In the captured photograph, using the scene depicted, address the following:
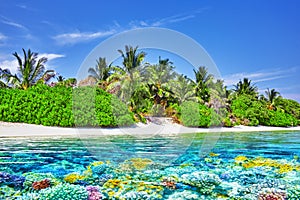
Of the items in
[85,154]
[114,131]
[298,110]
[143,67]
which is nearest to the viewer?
[85,154]

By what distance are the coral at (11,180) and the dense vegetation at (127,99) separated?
43.7 feet

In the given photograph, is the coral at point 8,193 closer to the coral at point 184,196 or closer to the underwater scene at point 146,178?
the underwater scene at point 146,178

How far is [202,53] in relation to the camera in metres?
13.3

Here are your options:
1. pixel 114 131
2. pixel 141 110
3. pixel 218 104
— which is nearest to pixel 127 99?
pixel 141 110

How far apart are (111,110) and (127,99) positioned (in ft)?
8.64

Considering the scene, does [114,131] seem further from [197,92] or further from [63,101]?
[197,92]

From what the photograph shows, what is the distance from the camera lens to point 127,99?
76.1ft

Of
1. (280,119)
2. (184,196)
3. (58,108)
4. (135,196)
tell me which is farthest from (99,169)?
(280,119)

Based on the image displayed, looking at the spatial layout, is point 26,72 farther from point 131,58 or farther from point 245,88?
point 245,88

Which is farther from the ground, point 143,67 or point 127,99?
point 143,67

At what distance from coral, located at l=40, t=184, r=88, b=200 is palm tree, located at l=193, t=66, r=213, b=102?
23.7 meters

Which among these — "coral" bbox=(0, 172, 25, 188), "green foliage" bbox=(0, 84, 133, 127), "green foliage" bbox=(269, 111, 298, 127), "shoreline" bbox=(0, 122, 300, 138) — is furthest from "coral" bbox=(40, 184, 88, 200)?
"green foliage" bbox=(269, 111, 298, 127)

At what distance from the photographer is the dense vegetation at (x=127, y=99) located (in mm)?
19906

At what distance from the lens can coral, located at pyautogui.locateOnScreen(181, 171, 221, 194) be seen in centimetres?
563
